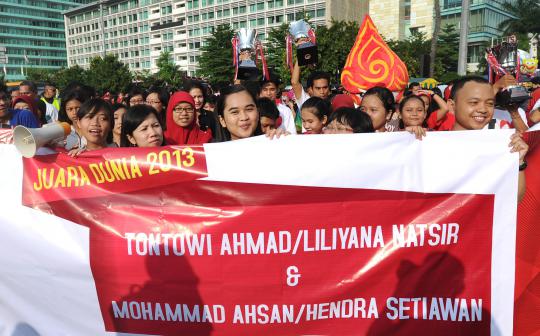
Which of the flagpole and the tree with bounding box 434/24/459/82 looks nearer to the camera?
the flagpole

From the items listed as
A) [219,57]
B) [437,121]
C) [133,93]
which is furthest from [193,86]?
[219,57]

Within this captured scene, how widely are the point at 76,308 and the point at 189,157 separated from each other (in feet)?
3.47

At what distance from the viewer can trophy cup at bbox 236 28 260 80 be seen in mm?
6117

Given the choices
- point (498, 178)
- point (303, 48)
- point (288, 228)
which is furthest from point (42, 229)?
point (303, 48)

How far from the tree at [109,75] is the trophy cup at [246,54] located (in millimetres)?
56161

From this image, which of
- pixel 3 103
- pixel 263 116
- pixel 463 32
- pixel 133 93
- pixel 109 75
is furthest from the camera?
pixel 109 75

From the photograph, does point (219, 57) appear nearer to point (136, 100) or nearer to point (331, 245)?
point (136, 100)

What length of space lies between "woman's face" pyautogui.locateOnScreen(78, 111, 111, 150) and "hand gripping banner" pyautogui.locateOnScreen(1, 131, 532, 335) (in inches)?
33.4

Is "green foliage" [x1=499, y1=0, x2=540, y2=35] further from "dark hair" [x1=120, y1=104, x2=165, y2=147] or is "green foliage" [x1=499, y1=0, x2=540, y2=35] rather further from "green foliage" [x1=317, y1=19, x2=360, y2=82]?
"dark hair" [x1=120, y1=104, x2=165, y2=147]

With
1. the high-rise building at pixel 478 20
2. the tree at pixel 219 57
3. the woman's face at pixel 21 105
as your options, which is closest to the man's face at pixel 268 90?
the woman's face at pixel 21 105

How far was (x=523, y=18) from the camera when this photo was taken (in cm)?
4891

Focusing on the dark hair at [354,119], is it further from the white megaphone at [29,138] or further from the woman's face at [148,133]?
the white megaphone at [29,138]

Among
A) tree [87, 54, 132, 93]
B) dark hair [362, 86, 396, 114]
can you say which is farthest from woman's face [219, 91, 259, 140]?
tree [87, 54, 132, 93]

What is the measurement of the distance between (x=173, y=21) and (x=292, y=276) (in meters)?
79.2
